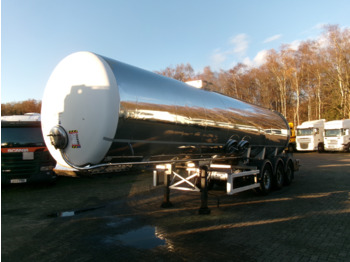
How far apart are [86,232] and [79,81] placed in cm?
311

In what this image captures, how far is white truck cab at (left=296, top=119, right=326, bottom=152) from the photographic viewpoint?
29.3 m

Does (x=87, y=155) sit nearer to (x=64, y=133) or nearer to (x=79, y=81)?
(x=64, y=133)

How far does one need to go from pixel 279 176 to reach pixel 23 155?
30.6 feet

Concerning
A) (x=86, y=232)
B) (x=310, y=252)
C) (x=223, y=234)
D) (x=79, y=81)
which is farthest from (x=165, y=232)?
(x=79, y=81)

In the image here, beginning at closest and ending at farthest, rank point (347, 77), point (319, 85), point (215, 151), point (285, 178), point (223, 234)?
point (223, 234), point (215, 151), point (285, 178), point (347, 77), point (319, 85)

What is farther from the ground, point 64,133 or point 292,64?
point 292,64

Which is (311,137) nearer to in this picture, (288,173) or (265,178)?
(288,173)

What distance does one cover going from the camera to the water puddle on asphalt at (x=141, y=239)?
4992 millimetres

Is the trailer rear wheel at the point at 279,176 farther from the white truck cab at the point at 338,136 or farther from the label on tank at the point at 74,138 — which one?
the white truck cab at the point at 338,136

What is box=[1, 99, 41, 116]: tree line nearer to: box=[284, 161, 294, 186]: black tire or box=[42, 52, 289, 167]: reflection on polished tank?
box=[284, 161, 294, 186]: black tire

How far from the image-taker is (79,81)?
4836 millimetres

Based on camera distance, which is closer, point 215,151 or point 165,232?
point 165,232

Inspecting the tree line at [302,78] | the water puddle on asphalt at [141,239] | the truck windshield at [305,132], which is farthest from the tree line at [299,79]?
the water puddle on asphalt at [141,239]

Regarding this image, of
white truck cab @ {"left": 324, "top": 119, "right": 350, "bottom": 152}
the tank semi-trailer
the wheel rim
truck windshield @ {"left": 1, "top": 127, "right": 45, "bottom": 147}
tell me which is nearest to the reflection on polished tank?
the tank semi-trailer
